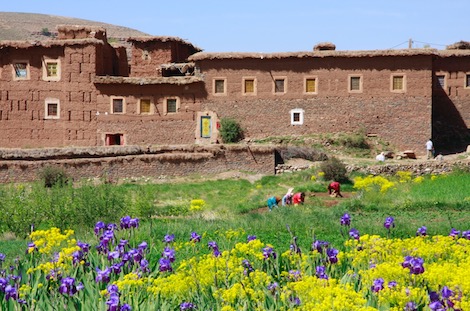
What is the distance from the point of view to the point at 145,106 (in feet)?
120

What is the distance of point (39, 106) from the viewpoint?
120 ft

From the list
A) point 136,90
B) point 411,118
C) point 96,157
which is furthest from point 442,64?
point 96,157

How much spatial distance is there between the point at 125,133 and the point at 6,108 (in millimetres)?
5992

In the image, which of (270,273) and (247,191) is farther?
(247,191)

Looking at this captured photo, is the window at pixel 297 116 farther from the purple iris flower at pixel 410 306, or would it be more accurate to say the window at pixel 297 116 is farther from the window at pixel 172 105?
the purple iris flower at pixel 410 306

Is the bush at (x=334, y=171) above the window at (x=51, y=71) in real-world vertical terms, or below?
below

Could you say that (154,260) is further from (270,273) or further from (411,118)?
(411,118)

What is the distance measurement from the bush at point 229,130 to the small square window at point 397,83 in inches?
299

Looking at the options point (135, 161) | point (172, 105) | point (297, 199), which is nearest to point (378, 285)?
point (297, 199)

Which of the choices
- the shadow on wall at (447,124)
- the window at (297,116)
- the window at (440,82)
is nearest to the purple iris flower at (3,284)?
the window at (297,116)

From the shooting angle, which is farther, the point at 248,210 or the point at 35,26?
the point at 35,26

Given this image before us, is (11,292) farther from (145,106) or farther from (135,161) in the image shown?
(145,106)

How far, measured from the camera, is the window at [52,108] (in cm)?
3662

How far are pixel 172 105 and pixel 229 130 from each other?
3215 mm
